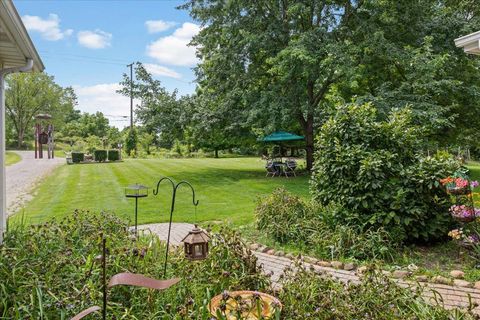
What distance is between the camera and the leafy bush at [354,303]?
251 centimetres

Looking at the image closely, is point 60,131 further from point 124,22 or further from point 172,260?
point 172,260

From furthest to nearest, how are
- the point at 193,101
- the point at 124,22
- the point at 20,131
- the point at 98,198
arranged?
the point at 20,131 → the point at 193,101 → the point at 124,22 → the point at 98,198

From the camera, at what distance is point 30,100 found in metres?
34.9

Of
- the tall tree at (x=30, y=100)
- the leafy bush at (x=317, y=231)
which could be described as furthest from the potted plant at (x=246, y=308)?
the tall tree at (x=30, y=100)

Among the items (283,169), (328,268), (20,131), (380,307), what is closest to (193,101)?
(283,169)

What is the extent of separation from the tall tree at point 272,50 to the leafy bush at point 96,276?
819cm

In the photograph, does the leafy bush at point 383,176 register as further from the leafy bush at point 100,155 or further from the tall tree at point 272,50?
the leafy bush at point 100,155

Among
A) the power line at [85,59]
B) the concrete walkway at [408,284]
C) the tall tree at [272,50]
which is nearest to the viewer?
the concrete walkway at [408,284]

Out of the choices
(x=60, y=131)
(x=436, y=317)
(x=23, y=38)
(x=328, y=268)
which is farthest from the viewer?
(x=60, y=131)

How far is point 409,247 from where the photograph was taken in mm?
4898

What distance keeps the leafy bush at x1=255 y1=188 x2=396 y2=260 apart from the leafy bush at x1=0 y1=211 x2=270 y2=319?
1.42 meters

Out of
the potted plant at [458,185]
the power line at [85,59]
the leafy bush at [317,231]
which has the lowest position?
the leafy bush at [317,231]

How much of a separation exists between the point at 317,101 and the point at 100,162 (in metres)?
13.3

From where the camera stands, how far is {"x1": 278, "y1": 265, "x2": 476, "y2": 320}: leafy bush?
2.51 metres
